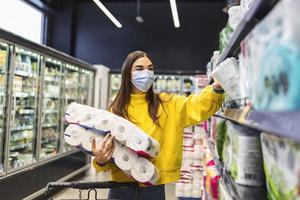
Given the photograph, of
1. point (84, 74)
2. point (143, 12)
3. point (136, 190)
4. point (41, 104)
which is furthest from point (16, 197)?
point (143, 12)

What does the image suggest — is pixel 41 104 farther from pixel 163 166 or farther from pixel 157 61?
pixel 157 61

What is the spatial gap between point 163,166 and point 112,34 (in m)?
7.33

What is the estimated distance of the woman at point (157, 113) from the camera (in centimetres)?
192

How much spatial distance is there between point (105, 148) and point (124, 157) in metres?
0.11

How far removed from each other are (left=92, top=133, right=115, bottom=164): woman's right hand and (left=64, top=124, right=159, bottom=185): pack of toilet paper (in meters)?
0.02

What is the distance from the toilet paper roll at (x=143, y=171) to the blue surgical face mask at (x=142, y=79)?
1.60ft

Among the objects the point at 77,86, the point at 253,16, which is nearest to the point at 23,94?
the point at 77,86

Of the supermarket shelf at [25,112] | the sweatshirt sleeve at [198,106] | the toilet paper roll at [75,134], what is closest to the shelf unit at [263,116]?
the sweatshirt sleeve at [198,106]

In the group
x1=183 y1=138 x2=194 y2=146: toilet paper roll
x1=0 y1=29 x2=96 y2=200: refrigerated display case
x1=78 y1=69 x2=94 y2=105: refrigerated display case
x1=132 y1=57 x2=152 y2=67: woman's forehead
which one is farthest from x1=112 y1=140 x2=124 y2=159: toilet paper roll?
x1=78 y1=69 x2=94 y2=105: refrigerated display case

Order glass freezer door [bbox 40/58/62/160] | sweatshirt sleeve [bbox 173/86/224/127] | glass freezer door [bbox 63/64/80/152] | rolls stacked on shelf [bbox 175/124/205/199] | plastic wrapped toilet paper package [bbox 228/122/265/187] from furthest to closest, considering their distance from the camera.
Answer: glass freezer door [bbox 63/64/80/152] < glass freezer door [bbox 40/58/62/160] < rolls stacked on shelf [bbox 175/124/205/199] < sweatshirt sleeve [bbox 173/86/224/127] < plastic wrapped toilet paper package [bbox 228/122/265/187]

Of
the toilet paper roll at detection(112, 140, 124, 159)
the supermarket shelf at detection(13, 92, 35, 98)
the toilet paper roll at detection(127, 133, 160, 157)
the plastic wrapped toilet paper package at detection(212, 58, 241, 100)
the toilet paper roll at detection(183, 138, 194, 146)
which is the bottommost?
the toilet paper roll at detection(183, 138, 194, 146)

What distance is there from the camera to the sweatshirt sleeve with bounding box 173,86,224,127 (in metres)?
1.85

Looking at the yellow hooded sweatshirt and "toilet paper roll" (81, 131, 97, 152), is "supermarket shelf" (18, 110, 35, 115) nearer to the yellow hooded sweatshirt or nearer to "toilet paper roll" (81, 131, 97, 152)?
the yellow hooded sweatshirt

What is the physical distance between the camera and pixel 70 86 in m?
6.72
